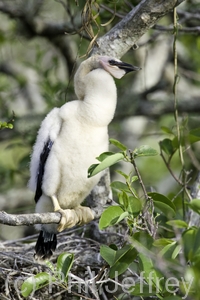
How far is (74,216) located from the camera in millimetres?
3428

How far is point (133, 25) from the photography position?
3395 millimetres

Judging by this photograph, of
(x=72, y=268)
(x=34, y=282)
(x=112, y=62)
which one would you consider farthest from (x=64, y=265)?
(x=112, y=62)

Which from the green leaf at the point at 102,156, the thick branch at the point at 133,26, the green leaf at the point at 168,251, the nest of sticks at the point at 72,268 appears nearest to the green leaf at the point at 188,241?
the green leaf at the point at 168,251

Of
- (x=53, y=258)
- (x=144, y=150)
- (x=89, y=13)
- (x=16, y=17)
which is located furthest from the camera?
(x=16, y=17)

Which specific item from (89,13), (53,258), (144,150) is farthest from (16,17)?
(144,150)

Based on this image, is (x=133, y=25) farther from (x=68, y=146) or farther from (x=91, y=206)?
(x=91, y=206)

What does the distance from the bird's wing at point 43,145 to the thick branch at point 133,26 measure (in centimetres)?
50

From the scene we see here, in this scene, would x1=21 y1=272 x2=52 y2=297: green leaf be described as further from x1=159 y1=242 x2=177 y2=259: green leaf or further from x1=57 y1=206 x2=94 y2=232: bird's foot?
x1=159 y1=242 x2=177 y2=259: green leaf

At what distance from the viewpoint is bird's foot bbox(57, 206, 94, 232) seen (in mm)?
3332

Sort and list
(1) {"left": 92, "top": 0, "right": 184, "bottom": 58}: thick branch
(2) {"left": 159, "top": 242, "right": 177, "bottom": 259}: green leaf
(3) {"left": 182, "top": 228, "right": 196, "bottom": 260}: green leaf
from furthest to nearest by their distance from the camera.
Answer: (1) {"left": 92, "top": 0, "right": 184, "bottom": 58}: thick branch, (2) {"left": 159, "top": 242, "right": 177, "bottom": 259}: green leaf, (3) {"left": 182, "top": 228, "right": 196, "bottom": 260}: green leaf

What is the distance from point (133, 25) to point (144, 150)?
37.1 inches

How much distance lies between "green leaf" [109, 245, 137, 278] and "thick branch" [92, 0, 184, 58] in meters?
1.29

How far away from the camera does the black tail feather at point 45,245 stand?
3609 millimetres

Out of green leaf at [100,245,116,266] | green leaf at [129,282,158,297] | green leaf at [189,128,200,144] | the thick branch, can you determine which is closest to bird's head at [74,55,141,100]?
the thick branch
